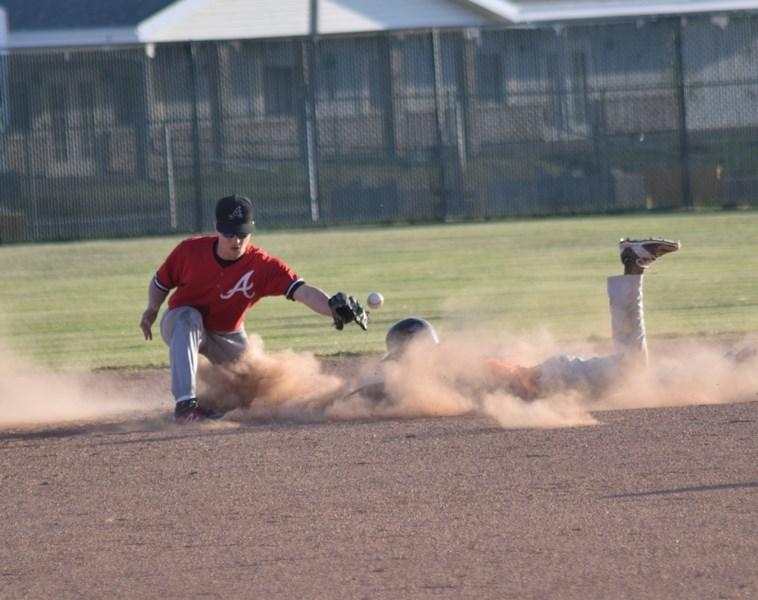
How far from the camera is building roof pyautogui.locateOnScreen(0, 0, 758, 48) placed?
98.6 ft

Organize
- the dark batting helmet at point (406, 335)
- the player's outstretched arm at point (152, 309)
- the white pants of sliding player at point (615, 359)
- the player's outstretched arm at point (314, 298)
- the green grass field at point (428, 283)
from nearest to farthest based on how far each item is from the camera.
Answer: the white pants of sliding player at point (615, 359), the player's outstretched arm at point (314, 298), the player's outstretched arm at point (152, 309), the dark batting helmet at point (406, 335), the green grass field at point (428, 283)

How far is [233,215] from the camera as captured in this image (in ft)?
23.2

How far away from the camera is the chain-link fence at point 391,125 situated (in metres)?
21.1

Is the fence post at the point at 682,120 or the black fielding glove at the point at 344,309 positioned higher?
the fence post at the point at 682,120

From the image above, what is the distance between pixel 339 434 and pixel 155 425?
118 centimetres

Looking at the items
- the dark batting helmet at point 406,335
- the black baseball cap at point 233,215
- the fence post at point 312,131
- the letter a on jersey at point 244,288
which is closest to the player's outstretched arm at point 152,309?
the letter a on jersey at point 244,288

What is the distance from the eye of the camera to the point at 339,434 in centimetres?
684

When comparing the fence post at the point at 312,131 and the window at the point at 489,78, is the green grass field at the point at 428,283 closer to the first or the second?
the fence post at the point at 312,131

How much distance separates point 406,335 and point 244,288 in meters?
1.00

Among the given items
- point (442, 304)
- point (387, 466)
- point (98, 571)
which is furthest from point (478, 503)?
point (442, 304)

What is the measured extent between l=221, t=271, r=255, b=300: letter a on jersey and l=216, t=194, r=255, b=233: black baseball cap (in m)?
0.35

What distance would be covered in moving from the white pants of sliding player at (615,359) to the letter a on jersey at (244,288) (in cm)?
170

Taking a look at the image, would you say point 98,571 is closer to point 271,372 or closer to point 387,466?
point 387,466

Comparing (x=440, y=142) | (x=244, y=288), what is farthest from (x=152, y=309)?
(x=440, y=142)
